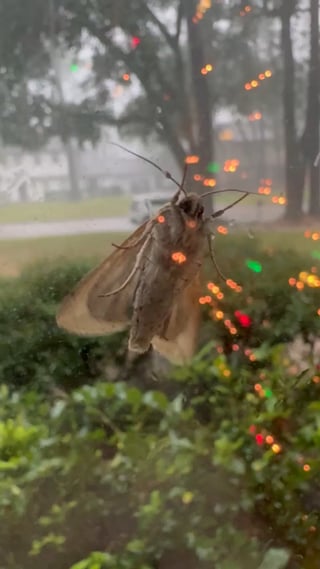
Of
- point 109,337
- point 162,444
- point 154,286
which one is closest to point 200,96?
point 154,286

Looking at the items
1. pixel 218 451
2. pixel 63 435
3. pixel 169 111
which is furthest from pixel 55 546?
pixel 169 111

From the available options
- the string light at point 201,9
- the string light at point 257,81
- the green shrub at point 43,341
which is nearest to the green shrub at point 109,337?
the green shrub at point 43,341

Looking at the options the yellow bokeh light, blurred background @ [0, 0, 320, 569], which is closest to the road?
blurred background @ [0, 0, 320, 569]

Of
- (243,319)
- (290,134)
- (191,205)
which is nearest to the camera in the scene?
(191,205)

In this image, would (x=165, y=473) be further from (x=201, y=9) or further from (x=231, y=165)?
(x=201, y=9)

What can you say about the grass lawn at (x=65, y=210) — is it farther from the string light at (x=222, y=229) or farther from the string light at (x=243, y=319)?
the string light at (x=243, y=319)

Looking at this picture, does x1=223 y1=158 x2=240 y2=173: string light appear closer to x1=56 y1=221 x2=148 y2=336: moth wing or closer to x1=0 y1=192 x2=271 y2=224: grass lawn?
x1=0 y1=192 x2=271 y2=224: grass lawn
